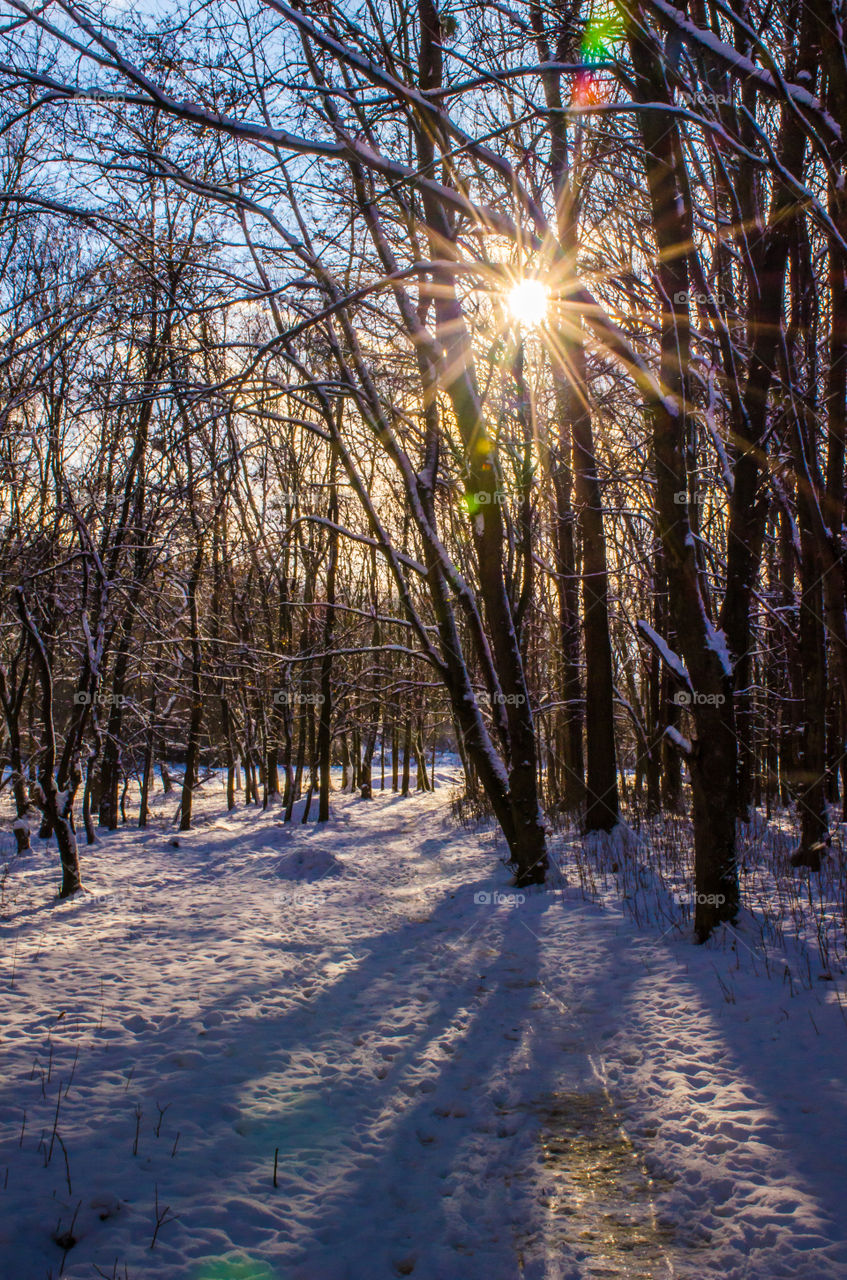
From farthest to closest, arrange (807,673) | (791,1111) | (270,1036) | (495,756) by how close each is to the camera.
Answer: (495,756), (807,673), (270,1036), (791,1111)

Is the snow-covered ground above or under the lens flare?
under

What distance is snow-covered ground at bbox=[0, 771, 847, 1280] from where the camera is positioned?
262cm

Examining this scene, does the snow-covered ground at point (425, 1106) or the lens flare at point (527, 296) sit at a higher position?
the lens flare at point (527, 296)

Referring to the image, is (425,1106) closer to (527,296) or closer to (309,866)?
(527,296)

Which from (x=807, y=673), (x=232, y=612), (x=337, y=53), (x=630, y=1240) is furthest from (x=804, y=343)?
(x=232, y=612)

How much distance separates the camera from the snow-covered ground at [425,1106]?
103 inches

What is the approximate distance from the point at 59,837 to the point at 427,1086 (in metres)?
7.12

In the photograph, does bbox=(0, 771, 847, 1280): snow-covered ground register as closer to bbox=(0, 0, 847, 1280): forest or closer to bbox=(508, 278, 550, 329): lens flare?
bbox=(0, 0, 847, 1280): forest

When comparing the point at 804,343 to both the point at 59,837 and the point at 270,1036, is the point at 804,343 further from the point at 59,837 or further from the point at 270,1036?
the point at 59,837

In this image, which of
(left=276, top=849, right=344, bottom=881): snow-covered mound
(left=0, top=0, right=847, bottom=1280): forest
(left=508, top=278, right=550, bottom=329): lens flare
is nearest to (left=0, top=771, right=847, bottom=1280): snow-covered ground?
(left=0, top=0, right=847, bottom=1280): forest

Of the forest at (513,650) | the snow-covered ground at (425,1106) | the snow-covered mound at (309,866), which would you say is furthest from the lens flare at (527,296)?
the snow-covered mound at (309,866)

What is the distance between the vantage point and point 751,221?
6.67m

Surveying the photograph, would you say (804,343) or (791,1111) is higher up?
(804,343)

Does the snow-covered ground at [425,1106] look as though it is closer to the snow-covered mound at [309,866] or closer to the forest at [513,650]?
the forest at [513,650]
